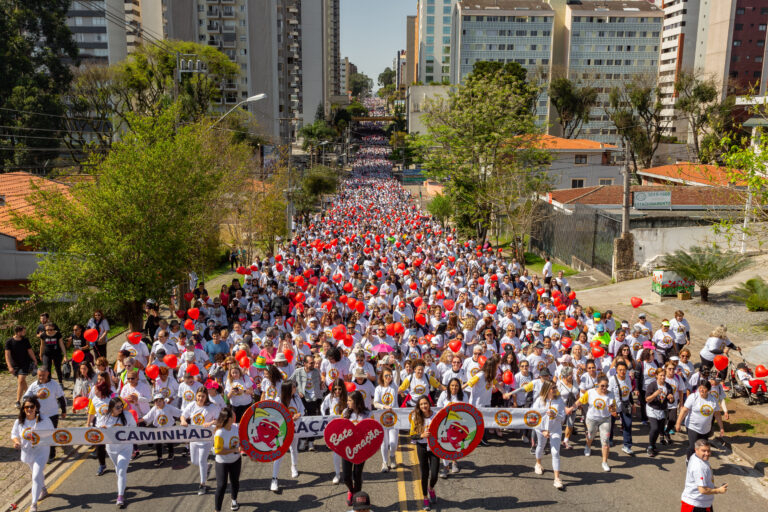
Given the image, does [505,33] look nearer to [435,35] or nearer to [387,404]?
[435,35]

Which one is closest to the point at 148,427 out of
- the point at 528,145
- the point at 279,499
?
the point at 279,499

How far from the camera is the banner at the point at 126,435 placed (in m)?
8.58

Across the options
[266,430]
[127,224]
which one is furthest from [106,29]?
[266,430]

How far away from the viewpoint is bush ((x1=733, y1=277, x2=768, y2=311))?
18438 mm

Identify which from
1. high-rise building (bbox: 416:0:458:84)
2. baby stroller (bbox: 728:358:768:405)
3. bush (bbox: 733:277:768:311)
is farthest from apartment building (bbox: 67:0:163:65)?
baby stroller (bbox: 728:358:768:405)

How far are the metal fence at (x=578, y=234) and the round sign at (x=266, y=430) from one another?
2092 centimetres

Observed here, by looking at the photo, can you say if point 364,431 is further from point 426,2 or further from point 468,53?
point 426,2

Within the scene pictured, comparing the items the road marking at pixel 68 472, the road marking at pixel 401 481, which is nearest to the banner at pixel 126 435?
the road marking at pixel 68 472

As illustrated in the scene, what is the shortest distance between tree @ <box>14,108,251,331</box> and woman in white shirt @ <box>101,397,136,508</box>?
5728mm

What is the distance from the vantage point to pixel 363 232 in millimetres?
33625

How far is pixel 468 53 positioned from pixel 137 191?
305 ft

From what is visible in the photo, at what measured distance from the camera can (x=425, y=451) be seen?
8164 mm

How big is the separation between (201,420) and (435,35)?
506 feet

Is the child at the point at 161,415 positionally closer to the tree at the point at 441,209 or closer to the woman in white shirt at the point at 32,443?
the woman in white shirt at the point at 32,443
